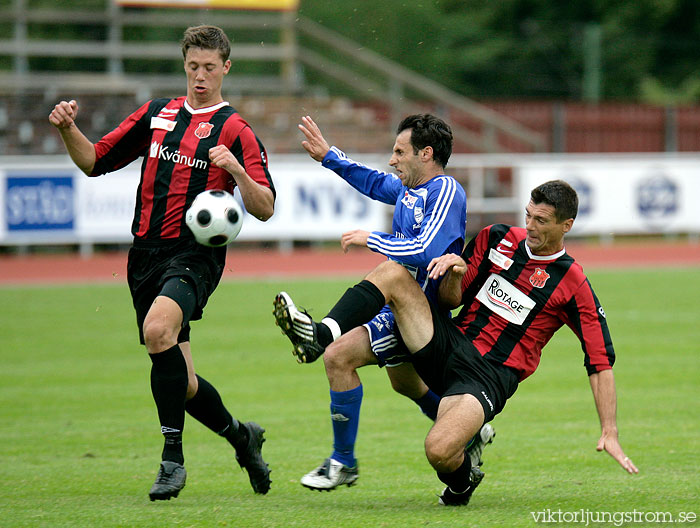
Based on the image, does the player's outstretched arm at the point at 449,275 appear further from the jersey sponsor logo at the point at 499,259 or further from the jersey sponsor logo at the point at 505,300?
the jersey sponsor logo at the point at 499,259

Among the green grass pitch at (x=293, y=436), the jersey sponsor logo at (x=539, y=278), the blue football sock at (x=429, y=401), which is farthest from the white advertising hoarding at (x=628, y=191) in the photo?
the jersey sponsor logo at (x=539, y=278)

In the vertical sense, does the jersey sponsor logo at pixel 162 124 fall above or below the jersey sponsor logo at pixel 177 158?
above

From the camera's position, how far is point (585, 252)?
22109 mm

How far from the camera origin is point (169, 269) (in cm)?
529

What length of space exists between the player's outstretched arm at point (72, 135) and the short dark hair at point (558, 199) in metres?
2.35

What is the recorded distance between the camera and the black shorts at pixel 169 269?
5.29 meters

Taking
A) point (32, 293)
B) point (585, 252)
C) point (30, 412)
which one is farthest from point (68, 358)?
point (585, 252)

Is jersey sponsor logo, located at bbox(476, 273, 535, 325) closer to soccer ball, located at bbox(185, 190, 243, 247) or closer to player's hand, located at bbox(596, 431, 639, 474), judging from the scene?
player's hand, located at bbox(596, 431, 639, 474)

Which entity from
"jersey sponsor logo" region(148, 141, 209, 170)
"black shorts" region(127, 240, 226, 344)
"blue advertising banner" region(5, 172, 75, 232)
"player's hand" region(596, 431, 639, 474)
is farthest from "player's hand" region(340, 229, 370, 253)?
"blue advertising banner" region(5, 172, 75, 232)

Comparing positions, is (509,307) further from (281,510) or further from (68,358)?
(68,358)

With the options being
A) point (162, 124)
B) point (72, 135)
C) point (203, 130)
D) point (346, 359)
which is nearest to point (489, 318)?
point (346, 359)

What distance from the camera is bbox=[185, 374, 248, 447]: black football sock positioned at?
220 inches

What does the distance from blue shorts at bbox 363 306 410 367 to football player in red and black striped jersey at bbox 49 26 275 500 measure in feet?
2.64

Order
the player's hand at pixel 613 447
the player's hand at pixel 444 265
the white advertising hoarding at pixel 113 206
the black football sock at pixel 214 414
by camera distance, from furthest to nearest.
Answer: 1. the white advertising hoarding at pixel 113 206
2. the black football sock at pixel 214 414
3. the player's hand at pixel 444 265
4. the player's hand at pixel 613 447
